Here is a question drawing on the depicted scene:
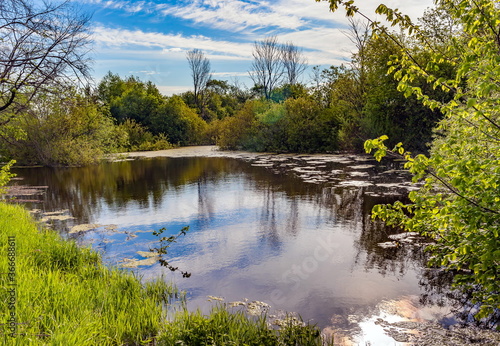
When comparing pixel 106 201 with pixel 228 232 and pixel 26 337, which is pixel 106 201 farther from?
pixel 26 337

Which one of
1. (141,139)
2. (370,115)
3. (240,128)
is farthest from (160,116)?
(370,115)

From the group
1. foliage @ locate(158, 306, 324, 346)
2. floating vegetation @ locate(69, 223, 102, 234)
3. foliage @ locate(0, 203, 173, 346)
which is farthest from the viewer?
floating vegetation @ locate(69, 223, 102, 234)

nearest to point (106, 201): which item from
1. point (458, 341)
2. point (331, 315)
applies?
point (331, 315)

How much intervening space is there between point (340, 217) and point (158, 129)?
40292mm

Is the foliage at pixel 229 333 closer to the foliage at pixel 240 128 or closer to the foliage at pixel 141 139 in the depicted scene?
the foliage at pixel 240 128

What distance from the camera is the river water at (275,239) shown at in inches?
222

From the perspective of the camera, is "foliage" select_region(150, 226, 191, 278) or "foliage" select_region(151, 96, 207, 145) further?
"foliage" select_region(151, 96, 207, 145)

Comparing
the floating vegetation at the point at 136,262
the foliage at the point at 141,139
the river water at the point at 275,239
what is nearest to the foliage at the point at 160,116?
the foliage at the point at 141,139

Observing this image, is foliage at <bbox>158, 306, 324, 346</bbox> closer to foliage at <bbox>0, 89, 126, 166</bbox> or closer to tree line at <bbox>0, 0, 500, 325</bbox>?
tree line at <bbox>0, 0, 500, 325</bbox>

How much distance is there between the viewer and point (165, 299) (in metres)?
5.71

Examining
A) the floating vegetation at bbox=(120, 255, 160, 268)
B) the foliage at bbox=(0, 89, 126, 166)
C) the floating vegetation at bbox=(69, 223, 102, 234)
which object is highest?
the foliage at bbox=(0, 89, 126, 166)

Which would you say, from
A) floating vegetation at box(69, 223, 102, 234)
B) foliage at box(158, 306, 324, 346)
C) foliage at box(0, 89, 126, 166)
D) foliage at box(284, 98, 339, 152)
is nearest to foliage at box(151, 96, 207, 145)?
foliage at box(284, 98, 339, 152)

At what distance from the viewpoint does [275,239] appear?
884 centimetres

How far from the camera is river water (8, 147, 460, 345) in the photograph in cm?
564
